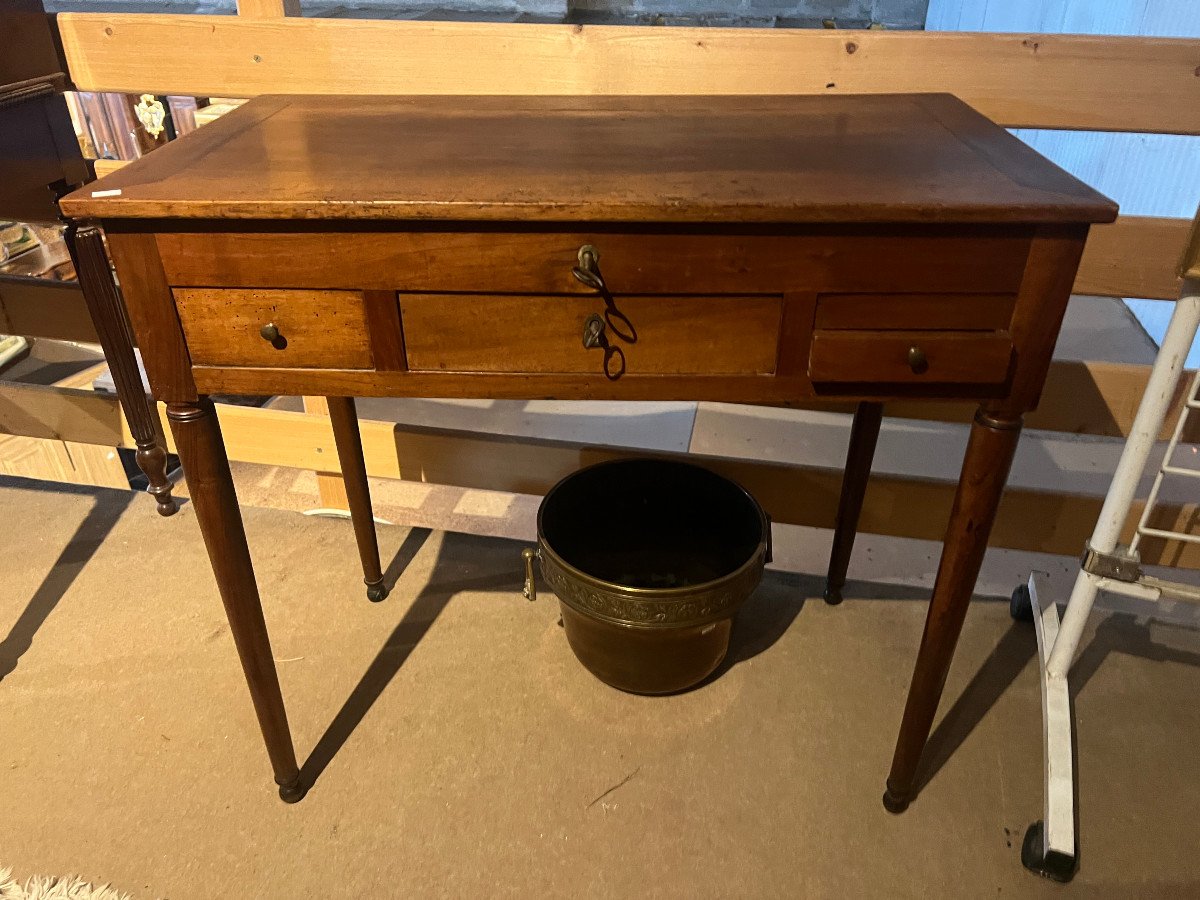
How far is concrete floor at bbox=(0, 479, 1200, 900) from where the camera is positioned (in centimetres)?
111

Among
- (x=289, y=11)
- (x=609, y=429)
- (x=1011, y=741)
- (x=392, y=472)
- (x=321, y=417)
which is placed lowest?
(x=609, y=429)

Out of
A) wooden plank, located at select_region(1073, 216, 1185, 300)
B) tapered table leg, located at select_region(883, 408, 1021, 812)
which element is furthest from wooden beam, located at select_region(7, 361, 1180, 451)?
tapered table leg, located at select_region(883, 408, 1021, 812)

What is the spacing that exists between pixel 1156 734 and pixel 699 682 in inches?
27.4

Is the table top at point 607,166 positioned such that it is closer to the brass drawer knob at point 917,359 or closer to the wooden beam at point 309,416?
the brass drawer knob at point 917,359

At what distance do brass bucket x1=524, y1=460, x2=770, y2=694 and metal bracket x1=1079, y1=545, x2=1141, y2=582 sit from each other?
0.43 metres

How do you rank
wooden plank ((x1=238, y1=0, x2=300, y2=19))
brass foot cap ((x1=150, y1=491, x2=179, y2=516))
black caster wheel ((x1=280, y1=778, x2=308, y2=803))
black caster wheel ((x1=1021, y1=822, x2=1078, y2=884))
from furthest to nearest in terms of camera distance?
brass foot cap ((x1=150, y1=491, x2=179, y2=516)) → wooden plank ((x1=238, y1=0, x2=300, y2=19)) → black caster wheel ((x1=280, y1=778, x2=308, y2=803)) → black caster wheel ((x1=1021, y1=822, x2=1078, y2=884))

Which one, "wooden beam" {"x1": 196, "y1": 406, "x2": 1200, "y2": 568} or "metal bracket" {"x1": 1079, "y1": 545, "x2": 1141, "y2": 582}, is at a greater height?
"metal bracket" {"x1": 1079, "y1": 545, "x2": 1141, "y2": 582}

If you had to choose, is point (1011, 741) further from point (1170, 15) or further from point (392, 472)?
point (1170, 15)

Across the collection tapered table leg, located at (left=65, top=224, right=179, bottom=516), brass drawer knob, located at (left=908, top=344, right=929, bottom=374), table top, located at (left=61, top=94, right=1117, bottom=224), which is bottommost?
tapered table leg, located at (left=65, top=224, right=179, bottom=516)

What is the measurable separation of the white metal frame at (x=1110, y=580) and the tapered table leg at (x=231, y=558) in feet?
Result: 3.30

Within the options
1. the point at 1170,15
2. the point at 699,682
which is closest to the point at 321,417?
the point at 699,682

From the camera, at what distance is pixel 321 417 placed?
64.9 inches

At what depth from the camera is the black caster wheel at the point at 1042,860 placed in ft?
3.51

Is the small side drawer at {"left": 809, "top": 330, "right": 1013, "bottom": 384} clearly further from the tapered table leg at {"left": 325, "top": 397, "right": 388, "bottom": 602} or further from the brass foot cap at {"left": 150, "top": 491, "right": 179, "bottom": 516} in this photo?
the brass foot cap at {"left": 150, "top": 491, "right": 179, "bottom": 516}
